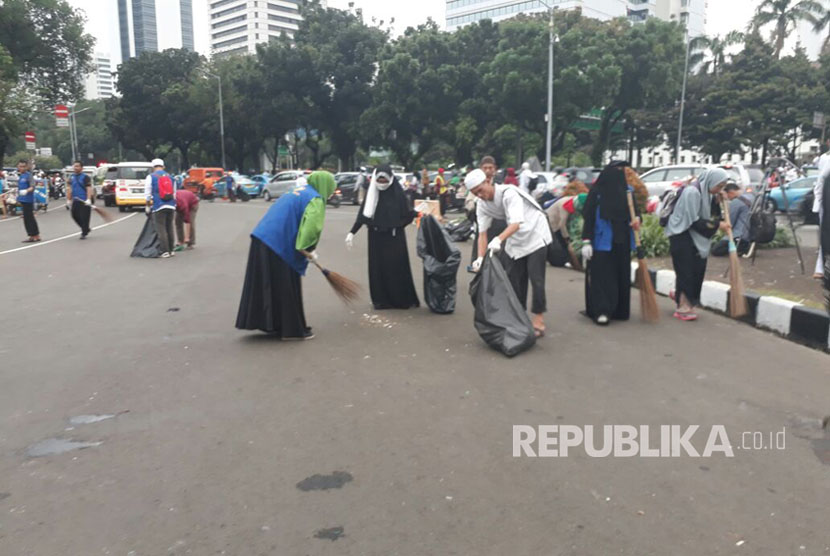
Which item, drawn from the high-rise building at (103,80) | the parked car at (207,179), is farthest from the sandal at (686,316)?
the high-rise building at (103,80)

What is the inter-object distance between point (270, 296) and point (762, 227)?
24.0ft

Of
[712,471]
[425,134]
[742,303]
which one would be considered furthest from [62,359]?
[425,134]

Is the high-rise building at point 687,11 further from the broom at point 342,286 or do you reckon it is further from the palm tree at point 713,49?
the broom at point 342,286

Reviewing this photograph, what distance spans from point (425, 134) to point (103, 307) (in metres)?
34.2

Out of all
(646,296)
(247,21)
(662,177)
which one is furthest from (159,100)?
(247,21)

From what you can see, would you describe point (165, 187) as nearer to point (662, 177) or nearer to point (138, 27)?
point (662, 177)

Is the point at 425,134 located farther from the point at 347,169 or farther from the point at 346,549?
the point at 346,549

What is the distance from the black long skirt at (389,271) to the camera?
7.53 meters

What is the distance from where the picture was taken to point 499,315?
5.77m

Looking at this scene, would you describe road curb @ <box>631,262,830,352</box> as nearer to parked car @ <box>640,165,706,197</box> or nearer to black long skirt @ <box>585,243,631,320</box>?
black long skirt @ <box>585,243,631,320</box>

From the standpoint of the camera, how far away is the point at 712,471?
3551 mm

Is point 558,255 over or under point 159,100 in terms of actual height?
under

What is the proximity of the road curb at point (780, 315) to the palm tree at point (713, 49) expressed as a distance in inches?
1621

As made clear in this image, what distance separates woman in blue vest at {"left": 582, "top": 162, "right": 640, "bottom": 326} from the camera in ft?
21.9
